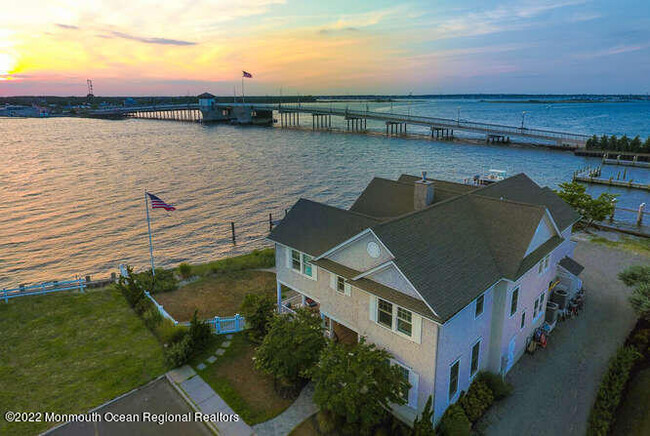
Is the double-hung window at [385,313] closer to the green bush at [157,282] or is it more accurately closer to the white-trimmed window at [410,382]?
the white-trimmed window at [410,382]

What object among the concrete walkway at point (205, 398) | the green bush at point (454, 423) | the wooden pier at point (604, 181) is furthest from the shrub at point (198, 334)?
the wooden pier at point (604, 181)

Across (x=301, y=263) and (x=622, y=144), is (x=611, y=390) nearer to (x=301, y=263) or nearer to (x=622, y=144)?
(x=301, y=263)

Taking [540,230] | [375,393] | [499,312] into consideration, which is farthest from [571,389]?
[375,393]

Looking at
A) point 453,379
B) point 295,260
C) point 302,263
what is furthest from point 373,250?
point 295,260

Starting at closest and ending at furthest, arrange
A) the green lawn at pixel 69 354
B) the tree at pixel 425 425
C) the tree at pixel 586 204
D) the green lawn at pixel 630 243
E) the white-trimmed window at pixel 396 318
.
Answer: the tree at pixel 425 425 < the white-trimmed window at pixel 396 318 < the green lawn at pixel 69 354 < the green lawn at pixel 630 243 < the tree at pixel 586 204

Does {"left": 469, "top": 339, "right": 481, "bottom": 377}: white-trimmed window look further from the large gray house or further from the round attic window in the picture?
the round attic window
